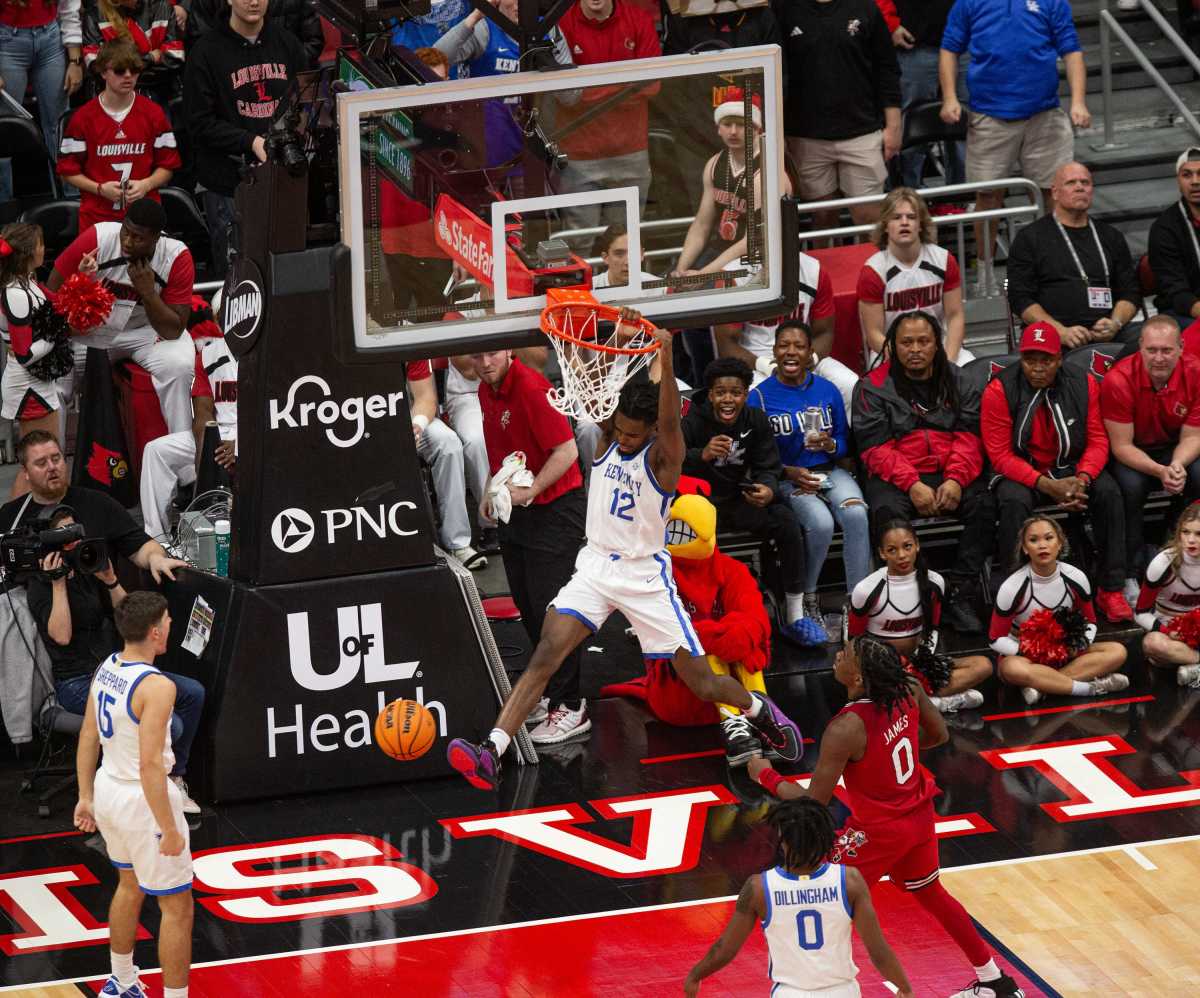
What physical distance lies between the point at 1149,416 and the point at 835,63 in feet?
10.7

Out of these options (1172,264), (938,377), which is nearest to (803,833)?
(938,377)

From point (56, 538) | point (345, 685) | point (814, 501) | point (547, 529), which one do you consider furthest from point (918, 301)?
point (56, 538)

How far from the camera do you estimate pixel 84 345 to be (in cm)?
1145

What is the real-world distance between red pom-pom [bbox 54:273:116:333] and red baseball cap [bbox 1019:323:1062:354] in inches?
198

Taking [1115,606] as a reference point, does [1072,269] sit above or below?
above

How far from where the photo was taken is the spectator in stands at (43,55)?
12805 mm

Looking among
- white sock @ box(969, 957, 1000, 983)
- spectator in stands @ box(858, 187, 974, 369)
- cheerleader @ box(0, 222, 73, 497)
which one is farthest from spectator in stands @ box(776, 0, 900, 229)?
white sock @ box(969, 957, 1000, 983)

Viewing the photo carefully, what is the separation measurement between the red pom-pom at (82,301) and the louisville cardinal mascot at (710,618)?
11.4 feet

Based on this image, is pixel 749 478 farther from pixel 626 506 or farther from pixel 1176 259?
pixel 1176 259

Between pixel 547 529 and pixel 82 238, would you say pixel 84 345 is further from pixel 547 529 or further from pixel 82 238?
pixel 547 529

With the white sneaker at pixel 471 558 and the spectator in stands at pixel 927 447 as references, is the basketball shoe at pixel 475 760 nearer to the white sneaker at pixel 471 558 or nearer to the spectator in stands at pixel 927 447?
the white sneaker at pixel 471 558

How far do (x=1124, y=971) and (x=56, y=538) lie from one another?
16.9ft

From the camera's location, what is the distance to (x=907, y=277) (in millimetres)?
11930

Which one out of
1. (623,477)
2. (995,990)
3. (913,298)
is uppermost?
(913,298)
